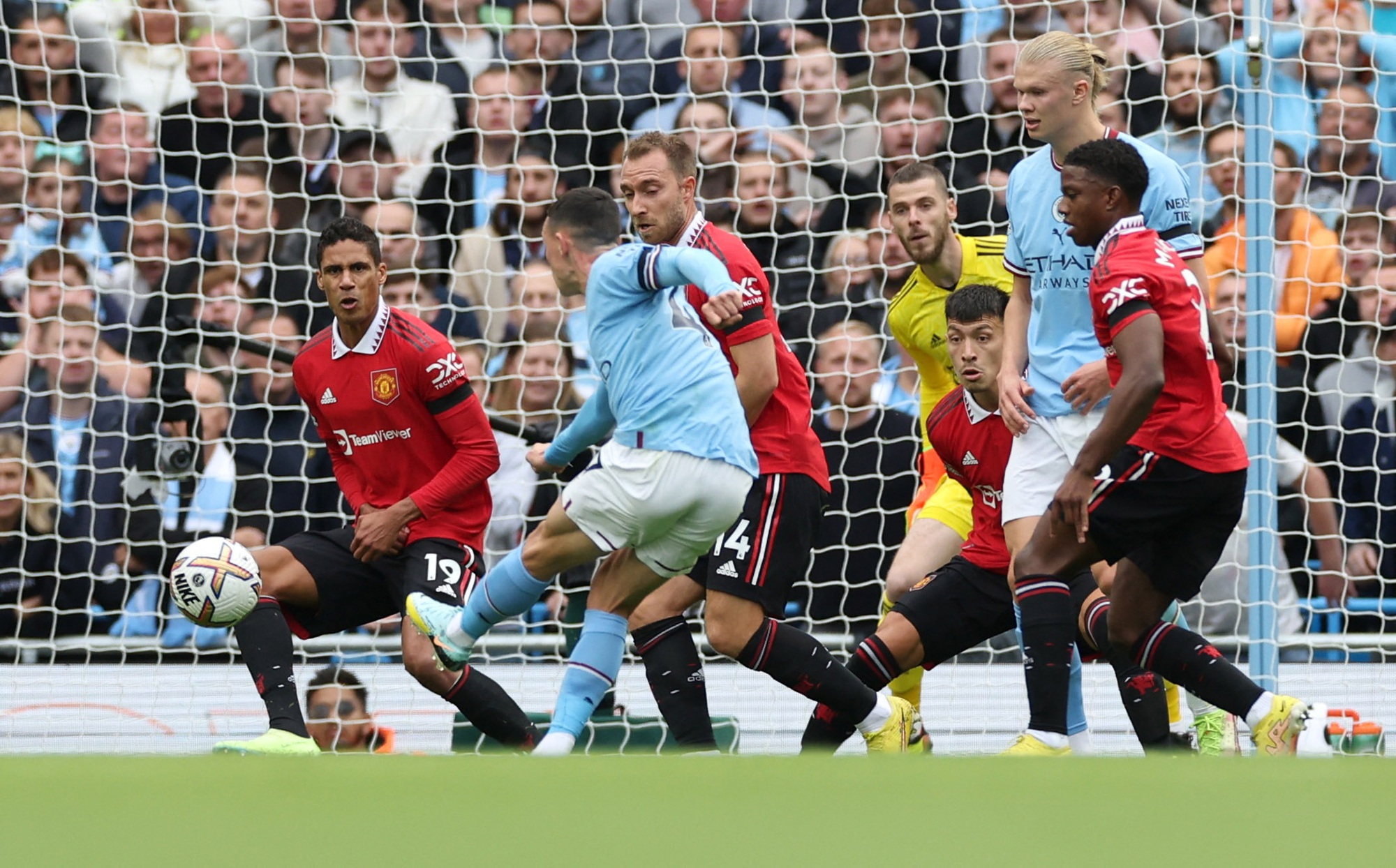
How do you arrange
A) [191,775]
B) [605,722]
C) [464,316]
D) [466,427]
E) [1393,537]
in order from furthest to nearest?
[464,316] → [1393,537] → [605,722] → [466,427] → [191,775]

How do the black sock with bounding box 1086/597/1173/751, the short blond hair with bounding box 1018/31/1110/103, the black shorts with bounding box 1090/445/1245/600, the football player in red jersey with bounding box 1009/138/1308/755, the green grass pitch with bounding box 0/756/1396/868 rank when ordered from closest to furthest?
the green grass pitch with bounding box 0/756/1396/868 → the football player in red jersey with bounding box 1009/138/1308/755 → the black shorts with bounding box 1090/445/1245/600 → the short blond hair with bounding box 1018/31/1110/103 → the black sock with bounding box 1086/597/1173/751

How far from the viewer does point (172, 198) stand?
7152mm

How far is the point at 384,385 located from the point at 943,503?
1742mm

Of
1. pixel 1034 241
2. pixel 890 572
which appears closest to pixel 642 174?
pixel 1034 241

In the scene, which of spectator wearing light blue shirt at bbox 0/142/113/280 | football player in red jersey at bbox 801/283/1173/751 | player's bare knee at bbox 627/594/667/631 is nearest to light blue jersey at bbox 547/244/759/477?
player's bare knee at bbox 627/594/667/631

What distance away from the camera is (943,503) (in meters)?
5.31

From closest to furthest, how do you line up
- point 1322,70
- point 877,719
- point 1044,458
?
1. point 1044,458
2. point 877,719
3. point 1322,70

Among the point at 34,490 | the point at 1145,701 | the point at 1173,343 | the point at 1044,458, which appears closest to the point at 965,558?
the point at 1145,701

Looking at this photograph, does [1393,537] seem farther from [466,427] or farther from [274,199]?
[274,199]

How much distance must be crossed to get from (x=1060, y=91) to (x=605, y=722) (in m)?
2.60

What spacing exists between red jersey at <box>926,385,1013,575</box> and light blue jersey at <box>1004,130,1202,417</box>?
42 cm

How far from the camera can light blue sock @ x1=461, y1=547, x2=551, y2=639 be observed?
13.2 feet

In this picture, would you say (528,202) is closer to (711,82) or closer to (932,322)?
(711,82)

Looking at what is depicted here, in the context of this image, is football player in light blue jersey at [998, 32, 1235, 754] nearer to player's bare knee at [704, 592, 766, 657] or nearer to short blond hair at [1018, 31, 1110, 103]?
short blond hair at [1018, 31, 1110, 103]
